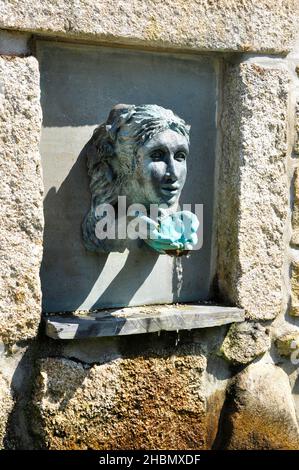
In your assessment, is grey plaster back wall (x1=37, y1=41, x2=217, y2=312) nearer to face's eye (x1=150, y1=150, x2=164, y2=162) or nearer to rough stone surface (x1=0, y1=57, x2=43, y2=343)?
rough stone surface (x1=0, y1=57, x2=43, y2=343)

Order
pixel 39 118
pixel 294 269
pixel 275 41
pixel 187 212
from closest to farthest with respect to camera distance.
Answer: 1. pixel 39 118
2. pixel 187 212
3. pixel 275 41
4. pixel 294 269

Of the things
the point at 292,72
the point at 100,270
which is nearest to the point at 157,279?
the point at 100,270

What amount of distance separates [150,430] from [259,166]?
987 millimetres

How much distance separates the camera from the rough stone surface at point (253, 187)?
2438mm

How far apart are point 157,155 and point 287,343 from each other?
930 millimetres

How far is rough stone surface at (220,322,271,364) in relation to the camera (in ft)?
8.27

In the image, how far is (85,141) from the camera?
89.5 inches

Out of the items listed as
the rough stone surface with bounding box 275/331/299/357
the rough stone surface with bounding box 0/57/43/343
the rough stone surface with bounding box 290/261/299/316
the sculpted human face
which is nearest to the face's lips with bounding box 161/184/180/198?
the sculpted human face

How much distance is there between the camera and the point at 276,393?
8.39ft

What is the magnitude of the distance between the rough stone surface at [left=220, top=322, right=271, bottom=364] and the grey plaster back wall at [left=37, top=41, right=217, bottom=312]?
203 mm

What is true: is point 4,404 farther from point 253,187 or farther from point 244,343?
point 253,187

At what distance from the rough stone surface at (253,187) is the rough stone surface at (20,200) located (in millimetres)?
738

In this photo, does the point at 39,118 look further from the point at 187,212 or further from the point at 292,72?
the point at 292,72

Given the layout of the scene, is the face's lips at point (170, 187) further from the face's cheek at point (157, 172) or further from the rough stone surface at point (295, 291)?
the rough stone surface at point (295, 291)
